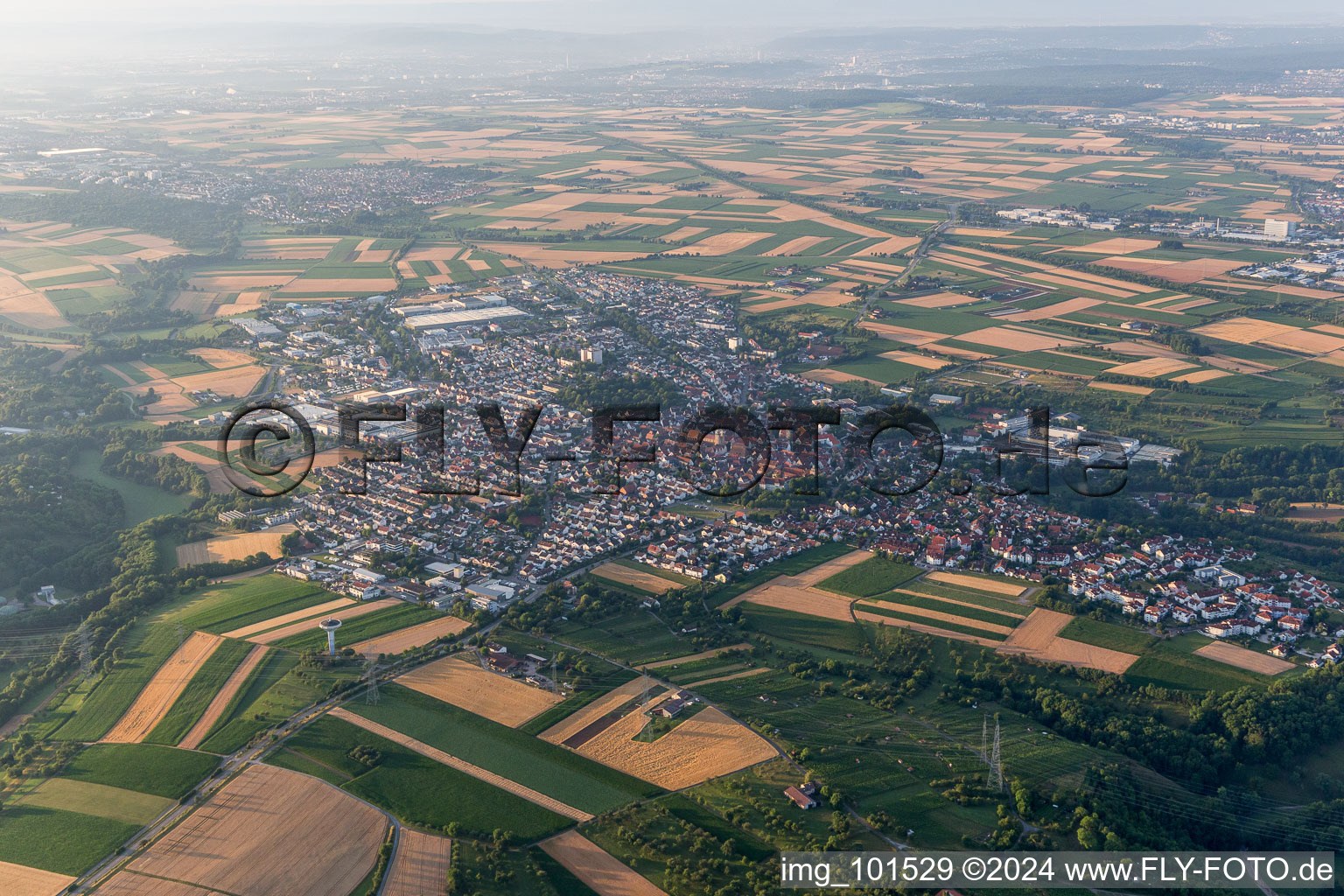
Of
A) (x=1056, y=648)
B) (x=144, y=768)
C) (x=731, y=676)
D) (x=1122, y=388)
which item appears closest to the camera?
(x=144, y=768)

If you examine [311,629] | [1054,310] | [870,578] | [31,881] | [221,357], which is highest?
[1054,310]

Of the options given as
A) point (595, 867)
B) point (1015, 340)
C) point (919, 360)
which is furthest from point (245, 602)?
point (1015, 340)

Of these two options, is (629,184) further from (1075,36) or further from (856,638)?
(1075,36)

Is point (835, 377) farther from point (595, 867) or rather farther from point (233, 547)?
point (595, 867)

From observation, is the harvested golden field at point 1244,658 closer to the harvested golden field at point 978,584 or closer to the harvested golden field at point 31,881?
the harvested golden field at point 978,584

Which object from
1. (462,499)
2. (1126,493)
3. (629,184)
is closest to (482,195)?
(629,184)

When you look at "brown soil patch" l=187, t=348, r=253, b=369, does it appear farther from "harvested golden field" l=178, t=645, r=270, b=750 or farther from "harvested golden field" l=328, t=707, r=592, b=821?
"harvested golden field" l=328, t=707, r=592, b=821
